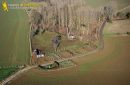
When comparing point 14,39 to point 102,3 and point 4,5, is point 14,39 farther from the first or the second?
point 102,3

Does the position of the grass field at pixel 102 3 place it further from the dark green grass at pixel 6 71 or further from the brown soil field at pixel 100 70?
the dark green grass at pixel 6 71

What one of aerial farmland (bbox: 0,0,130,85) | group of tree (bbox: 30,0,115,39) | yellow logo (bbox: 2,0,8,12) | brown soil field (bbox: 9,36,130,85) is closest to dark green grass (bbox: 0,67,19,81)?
aerial farmland (bbox: 0,0,130,85)

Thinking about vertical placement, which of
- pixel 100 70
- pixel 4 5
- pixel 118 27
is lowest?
pixel 100 70

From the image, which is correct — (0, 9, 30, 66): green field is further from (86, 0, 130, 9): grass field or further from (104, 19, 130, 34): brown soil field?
(104, 19, 130, 34): brown soil field

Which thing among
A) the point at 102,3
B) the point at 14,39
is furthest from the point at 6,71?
the point at 102,3

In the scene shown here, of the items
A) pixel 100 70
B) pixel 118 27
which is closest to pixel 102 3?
pixel 118 27

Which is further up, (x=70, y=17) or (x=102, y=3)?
(x=102, y=3)

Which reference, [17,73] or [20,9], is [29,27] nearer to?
[20,9]
